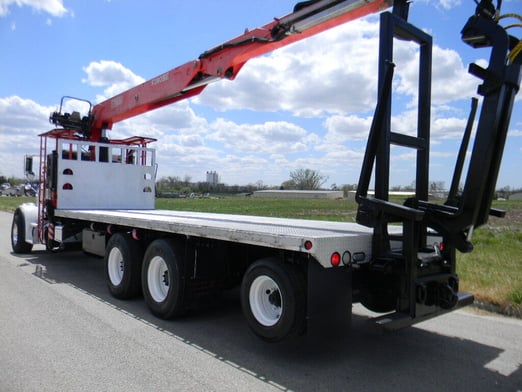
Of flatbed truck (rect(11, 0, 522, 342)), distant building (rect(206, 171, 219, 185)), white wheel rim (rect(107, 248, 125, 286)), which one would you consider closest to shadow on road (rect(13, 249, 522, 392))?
flatbed truck (rect(11, 0, 522, 342))

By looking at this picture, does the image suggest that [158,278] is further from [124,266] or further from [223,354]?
[223,354]

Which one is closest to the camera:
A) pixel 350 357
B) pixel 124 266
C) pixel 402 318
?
pixel 402 318

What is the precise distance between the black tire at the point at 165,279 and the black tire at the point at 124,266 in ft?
1.41

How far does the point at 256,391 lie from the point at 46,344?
2.43m

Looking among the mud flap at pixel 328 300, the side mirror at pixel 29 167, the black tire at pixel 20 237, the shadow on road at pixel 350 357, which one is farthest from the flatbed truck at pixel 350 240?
the black tire at pixel 20 237

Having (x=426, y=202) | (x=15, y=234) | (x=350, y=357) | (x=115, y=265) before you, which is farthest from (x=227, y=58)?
(x=15, y=234)

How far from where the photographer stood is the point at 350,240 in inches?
166

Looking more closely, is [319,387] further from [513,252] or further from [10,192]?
[10,192]

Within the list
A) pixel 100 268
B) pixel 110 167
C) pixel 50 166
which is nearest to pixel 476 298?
pixel 100 268

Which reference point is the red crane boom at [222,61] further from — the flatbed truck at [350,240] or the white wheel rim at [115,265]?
the white wheel rim at [115,265]

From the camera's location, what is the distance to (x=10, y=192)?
247 feet

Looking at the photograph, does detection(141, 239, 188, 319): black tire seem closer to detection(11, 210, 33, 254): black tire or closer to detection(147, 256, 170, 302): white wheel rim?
detection(147, 256, 170, 302): white wheel rim

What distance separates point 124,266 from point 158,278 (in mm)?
832

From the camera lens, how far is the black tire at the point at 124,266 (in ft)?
21.7
